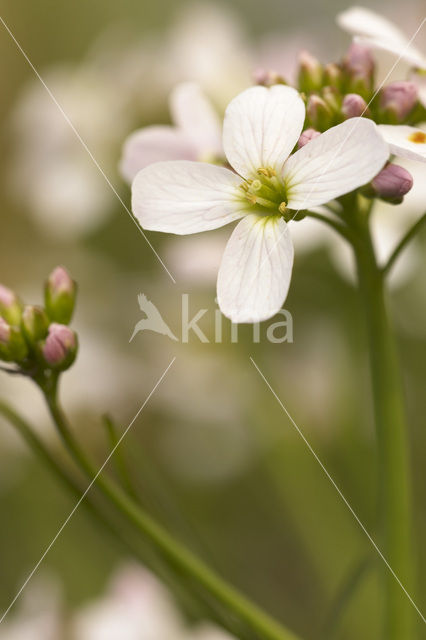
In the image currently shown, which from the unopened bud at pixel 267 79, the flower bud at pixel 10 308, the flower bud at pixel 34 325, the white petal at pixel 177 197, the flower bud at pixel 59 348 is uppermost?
the white petal at pixel 177 197

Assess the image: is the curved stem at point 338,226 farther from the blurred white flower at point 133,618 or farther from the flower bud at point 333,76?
the blurred white flower at point 133,618

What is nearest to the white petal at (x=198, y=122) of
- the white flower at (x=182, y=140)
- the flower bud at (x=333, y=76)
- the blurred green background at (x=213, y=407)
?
the white flower at (x=182, y=140)

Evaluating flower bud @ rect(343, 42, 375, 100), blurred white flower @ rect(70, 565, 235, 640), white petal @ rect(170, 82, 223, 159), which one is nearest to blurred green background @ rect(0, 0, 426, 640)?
blurred white flower @ rect(70, 565, 235, 640)

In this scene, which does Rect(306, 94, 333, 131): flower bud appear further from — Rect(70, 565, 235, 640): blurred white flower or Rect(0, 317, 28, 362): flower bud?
Rect(70, 565, 235, 640): blurred white flower

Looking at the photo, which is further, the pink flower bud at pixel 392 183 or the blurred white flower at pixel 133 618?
the blurred white flower at pixel 133 618

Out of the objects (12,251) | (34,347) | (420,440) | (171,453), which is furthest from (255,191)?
(12,251)
